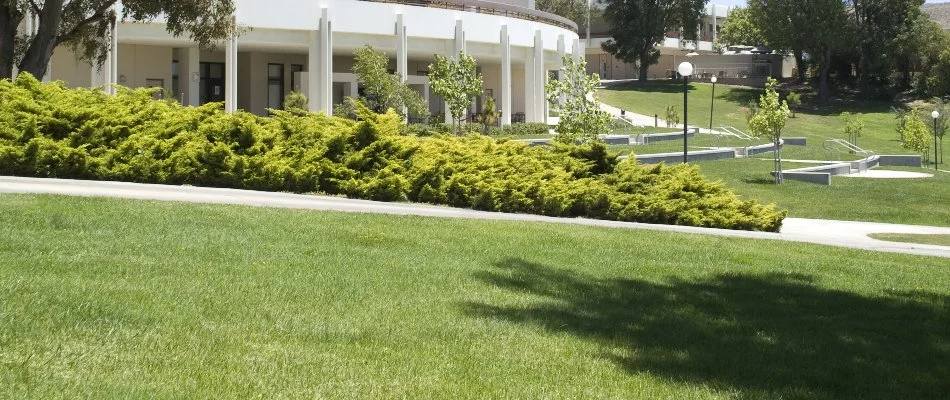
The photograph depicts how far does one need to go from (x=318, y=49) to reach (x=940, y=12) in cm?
9129

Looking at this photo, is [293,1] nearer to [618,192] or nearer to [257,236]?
[618,192]

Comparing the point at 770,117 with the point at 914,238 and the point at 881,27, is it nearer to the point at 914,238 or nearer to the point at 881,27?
the point at 914,238

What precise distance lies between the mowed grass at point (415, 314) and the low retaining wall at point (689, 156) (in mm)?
20322

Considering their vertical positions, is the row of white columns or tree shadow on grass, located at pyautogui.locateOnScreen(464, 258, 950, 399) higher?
the row of white columns

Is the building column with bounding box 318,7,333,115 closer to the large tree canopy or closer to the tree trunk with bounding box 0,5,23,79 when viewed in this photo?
the large tree canopy

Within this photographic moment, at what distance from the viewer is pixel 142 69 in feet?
161

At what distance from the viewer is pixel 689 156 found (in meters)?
35.9

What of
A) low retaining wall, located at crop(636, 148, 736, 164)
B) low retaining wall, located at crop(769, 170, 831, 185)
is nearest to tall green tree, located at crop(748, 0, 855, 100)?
low retaining wall, located at crop(636, 148, 736, 164)

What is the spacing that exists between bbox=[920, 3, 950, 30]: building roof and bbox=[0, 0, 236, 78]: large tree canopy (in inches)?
4082

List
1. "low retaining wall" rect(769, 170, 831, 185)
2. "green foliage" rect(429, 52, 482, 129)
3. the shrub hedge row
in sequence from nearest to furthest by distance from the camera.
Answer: the shrub hedge row < "low retaining wall" rect(769, 170, 831, 185) < "green foliage" rect(429, 52, 482, 129)

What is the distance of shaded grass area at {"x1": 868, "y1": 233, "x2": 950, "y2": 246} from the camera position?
19327 mm

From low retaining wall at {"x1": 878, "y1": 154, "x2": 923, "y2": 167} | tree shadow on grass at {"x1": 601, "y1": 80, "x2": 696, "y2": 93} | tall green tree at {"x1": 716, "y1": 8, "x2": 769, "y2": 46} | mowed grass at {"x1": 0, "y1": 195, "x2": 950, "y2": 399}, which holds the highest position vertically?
tall green tree at {"x1": 716, "y1": 8, "x2": 769, "y2": 46}

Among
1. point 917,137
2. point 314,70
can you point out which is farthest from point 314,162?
point 917,137

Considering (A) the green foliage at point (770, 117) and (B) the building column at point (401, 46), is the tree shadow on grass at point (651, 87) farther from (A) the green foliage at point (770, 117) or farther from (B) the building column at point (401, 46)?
(A) the green foliage at point (770, 117)
